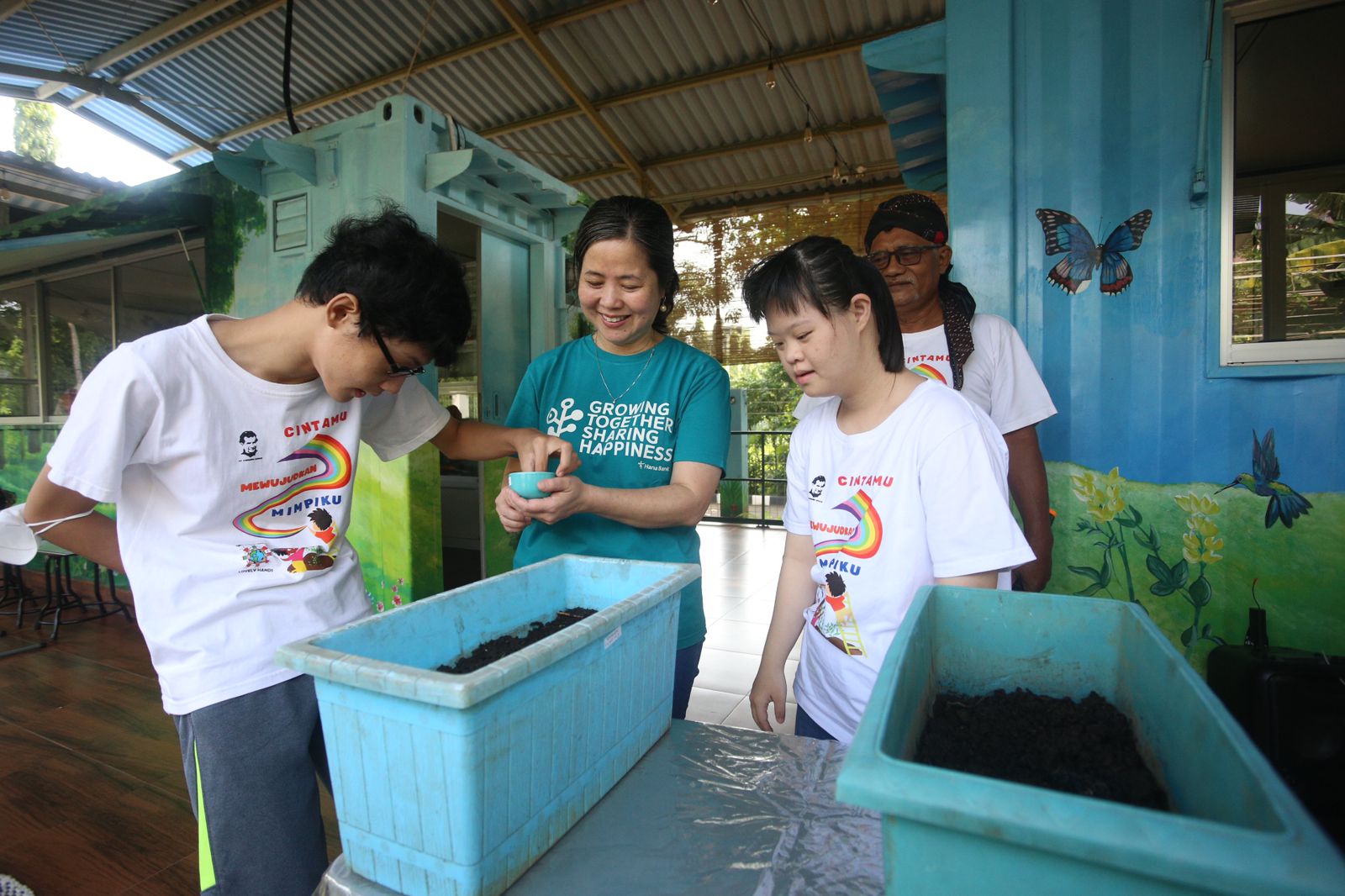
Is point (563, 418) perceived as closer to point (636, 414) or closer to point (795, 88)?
point (636, 414)

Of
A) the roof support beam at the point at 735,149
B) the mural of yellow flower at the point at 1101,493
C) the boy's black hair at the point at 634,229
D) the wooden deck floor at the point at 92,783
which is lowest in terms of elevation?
the wooden deck floor at the point at 92,783

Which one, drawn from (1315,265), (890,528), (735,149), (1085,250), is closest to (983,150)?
(1085,250)

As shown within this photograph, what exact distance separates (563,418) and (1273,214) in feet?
7.96

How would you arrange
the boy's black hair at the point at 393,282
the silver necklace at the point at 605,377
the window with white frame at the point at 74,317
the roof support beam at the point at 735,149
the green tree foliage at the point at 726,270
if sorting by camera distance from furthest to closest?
the green tree foliage at the point at 726,270 → the roof support beam at the point at 735,149 → the window with white frame at the point at 74,317 → the silver necklace at the point at 605,377 → the boy's black hair at the point at 393,282

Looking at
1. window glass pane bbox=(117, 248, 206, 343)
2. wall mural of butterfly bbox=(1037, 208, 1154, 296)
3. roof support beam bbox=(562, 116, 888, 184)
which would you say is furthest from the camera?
roof support beam bbox=(562, 116, 888, 184)

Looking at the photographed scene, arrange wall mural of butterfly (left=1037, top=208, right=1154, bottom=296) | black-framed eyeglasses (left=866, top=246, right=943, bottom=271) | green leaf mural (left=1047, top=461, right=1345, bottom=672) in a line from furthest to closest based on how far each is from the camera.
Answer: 1. wall mural of butterfly (left=1037, top=208, right=1154, bottom=296)
2. green leaf mural (left=1047, top=461, right=1345, bottom=672)
3. black-framed eyeglasses (left=866, top=246, right=943, bottom=271)

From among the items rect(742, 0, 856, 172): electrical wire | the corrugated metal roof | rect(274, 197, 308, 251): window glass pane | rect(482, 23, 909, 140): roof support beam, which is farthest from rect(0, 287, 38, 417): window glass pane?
rect(742, 0, 856, 172): electrical wire

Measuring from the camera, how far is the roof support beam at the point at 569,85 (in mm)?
5133

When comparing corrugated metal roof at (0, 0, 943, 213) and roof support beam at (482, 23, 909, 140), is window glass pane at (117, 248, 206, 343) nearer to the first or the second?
corrugated metal roof at (0, 0, 943, 213)

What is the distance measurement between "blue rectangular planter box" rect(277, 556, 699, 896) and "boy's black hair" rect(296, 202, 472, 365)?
1.41 feet

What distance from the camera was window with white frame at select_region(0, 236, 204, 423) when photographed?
4.86 metres

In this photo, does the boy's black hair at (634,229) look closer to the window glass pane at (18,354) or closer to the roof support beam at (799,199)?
the roof support beam at (799,199)

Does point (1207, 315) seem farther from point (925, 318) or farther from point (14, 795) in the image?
point (14, 795)

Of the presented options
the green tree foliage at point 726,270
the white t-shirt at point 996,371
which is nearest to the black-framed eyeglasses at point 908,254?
the white t-shirt at point 996,371
